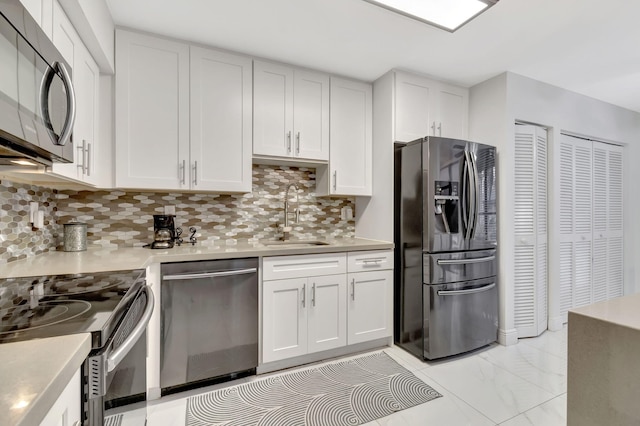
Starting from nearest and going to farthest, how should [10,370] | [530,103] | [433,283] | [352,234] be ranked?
[10,370] < [433,283] < [530,103] < [352,234]

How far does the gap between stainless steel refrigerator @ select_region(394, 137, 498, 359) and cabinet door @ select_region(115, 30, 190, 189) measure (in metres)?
1.83

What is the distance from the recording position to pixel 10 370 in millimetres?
519

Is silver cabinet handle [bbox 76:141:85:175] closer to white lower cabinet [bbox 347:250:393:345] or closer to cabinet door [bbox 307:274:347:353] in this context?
cabinet door [bbox 307:274:347:353]

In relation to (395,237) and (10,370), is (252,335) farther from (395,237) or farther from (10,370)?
(10,370)

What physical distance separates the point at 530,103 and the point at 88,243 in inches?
157

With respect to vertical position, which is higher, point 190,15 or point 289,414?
point 190,15

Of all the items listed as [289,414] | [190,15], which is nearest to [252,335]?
[289,414]

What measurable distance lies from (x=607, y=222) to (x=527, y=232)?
158cm

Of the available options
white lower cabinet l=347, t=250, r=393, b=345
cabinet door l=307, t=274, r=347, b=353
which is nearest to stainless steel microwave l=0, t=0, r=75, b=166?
cabinet door l=307, t=274, r=347, b=353

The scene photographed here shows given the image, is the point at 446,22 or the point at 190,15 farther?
the point at 190,15

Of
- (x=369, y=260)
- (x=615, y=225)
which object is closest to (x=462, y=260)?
(x=369, y=260)

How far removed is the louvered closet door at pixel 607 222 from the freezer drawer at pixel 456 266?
1.86 metres

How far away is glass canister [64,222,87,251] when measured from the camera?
197cm

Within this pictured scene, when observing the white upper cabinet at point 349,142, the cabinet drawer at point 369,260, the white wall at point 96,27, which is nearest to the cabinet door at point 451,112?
the white upper cabinet at point 349,142
